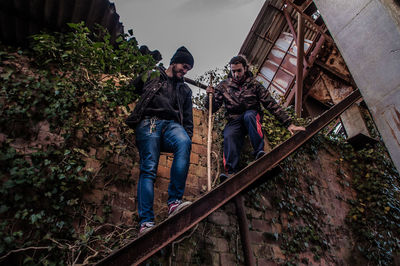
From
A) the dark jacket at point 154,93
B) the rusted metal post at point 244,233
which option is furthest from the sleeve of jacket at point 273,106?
the rusted metal post at point 244,233

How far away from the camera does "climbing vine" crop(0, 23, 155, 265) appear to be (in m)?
2.06

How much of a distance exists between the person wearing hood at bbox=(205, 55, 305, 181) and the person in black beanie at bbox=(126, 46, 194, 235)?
677 mm

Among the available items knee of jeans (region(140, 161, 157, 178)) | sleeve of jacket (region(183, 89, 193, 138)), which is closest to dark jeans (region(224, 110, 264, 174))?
sleeve of jacket (region(183, 89, 193, 138))

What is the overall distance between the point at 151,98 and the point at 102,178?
103 centimetres

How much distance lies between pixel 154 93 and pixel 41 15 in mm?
1935

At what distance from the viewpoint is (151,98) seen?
2.77 meters

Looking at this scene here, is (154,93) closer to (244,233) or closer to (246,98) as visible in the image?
(246,98)

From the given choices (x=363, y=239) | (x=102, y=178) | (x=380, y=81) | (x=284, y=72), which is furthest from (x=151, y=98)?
(x=284, y=72)

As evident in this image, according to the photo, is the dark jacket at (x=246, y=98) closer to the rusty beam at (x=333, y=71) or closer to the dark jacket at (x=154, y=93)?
the dark jacket at (x=154, y=93)

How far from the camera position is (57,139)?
261 centimetres

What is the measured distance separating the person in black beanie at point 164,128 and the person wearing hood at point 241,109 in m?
0.68

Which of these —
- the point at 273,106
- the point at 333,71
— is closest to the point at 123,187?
the point at 273,106

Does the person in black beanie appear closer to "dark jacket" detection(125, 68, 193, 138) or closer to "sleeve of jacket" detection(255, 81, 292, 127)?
"dark jacket" detection(125, 68, 193, 138)

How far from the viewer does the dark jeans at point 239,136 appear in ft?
10.4
